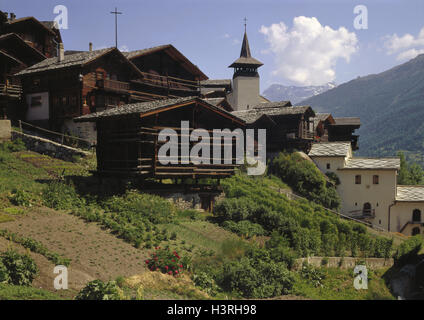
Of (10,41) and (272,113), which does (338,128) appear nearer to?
(272,113)

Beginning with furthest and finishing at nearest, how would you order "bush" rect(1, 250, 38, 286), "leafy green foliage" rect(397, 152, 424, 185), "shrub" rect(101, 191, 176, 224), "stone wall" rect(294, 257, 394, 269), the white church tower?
the white church tower
"leafy green foliage" rect(397, 152, 424, 185)
"stone wall" rect(294, 257, 394, 269)
"shrub" rect(101, 191, 176, 224)
"bush" rect(1, 250, 38, 286)

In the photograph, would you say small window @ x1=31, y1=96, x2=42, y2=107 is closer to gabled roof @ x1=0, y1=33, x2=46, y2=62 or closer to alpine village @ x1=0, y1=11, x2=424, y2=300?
alpine village @ x1=0, y1=11, x2=424, y2=300

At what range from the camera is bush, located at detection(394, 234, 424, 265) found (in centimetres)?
2600

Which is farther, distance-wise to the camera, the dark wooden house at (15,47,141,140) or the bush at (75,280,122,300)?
the dark wooden house at (15,47,141,140)

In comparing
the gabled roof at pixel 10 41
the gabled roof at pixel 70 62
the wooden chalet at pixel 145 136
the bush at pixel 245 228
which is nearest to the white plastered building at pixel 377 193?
the wooden chalet at pixel 145 136

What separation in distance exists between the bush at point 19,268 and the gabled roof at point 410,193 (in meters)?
37.7

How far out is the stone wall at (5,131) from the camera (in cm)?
3133

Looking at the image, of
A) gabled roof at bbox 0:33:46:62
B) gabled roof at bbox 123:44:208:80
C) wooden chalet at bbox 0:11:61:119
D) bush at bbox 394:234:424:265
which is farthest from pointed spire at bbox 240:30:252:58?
bush at bbox 394:234:424:265

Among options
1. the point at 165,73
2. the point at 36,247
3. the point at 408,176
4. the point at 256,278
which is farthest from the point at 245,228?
the point at 408,176

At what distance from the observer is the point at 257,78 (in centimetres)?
7500

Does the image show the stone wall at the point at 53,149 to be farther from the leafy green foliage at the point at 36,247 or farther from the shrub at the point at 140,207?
the leafy green foliage at the point at 36,247

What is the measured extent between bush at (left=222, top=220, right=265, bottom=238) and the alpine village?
9 centimetres
